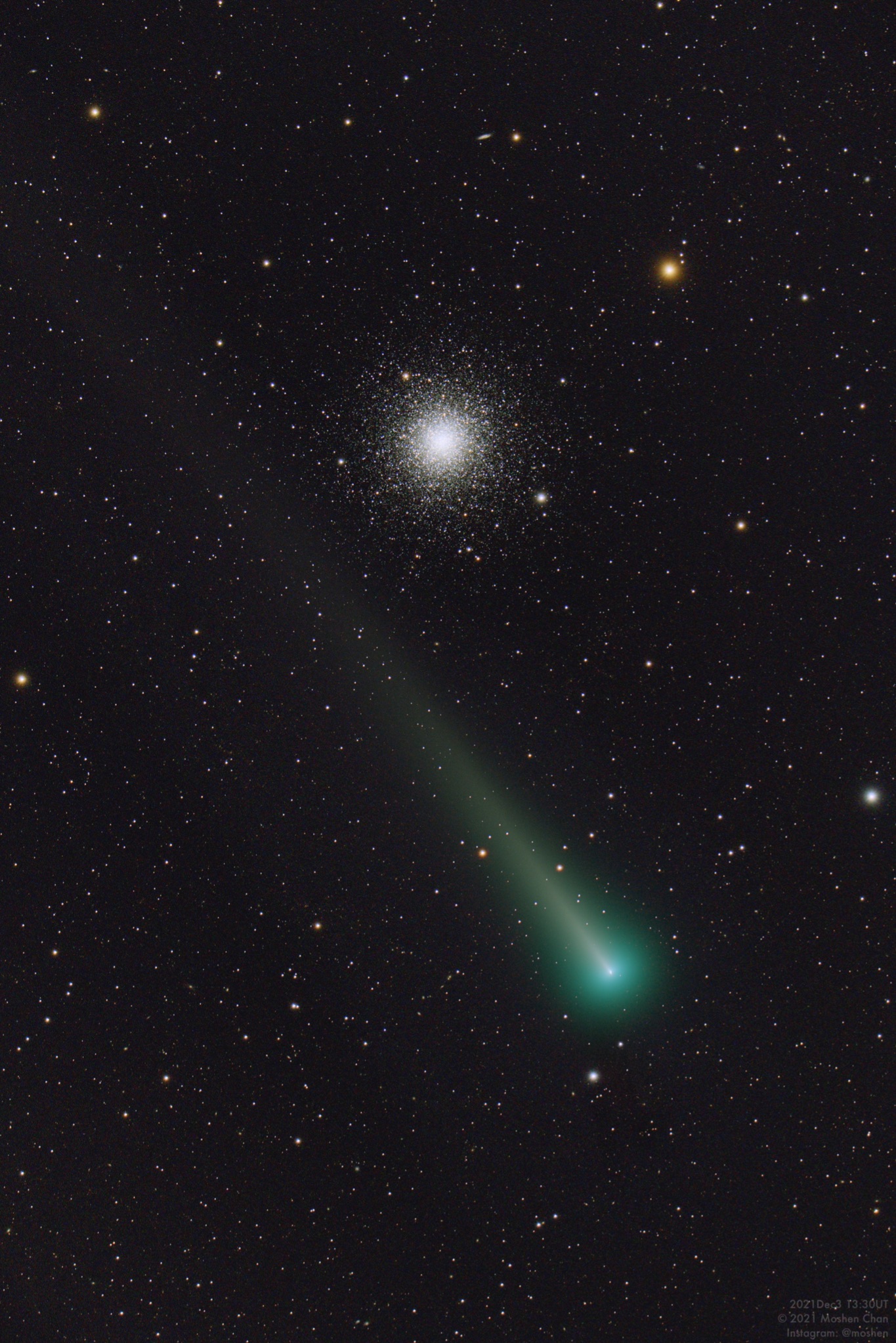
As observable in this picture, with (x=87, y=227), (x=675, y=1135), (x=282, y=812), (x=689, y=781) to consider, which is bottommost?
(x=675, y=1135)

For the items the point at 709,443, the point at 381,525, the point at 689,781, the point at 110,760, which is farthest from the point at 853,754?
the point at 110,760

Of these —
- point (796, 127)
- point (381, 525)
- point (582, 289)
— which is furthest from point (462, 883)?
point (796, 127)

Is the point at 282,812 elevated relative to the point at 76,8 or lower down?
lower down

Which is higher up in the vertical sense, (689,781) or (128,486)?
(128,486)

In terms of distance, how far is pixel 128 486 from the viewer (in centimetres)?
53

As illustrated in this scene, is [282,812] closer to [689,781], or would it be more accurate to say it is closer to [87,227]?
[689,781]

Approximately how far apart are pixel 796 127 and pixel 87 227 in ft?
1.50

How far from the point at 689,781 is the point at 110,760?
37cm

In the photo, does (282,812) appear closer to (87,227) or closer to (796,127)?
(87,227)

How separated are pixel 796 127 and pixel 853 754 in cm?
40

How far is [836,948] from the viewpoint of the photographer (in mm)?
538

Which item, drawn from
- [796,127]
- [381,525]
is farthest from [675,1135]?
[796,127]

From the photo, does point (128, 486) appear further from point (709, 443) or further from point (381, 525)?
point (709, 443)

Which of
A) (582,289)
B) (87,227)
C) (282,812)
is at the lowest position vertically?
(282,812)
